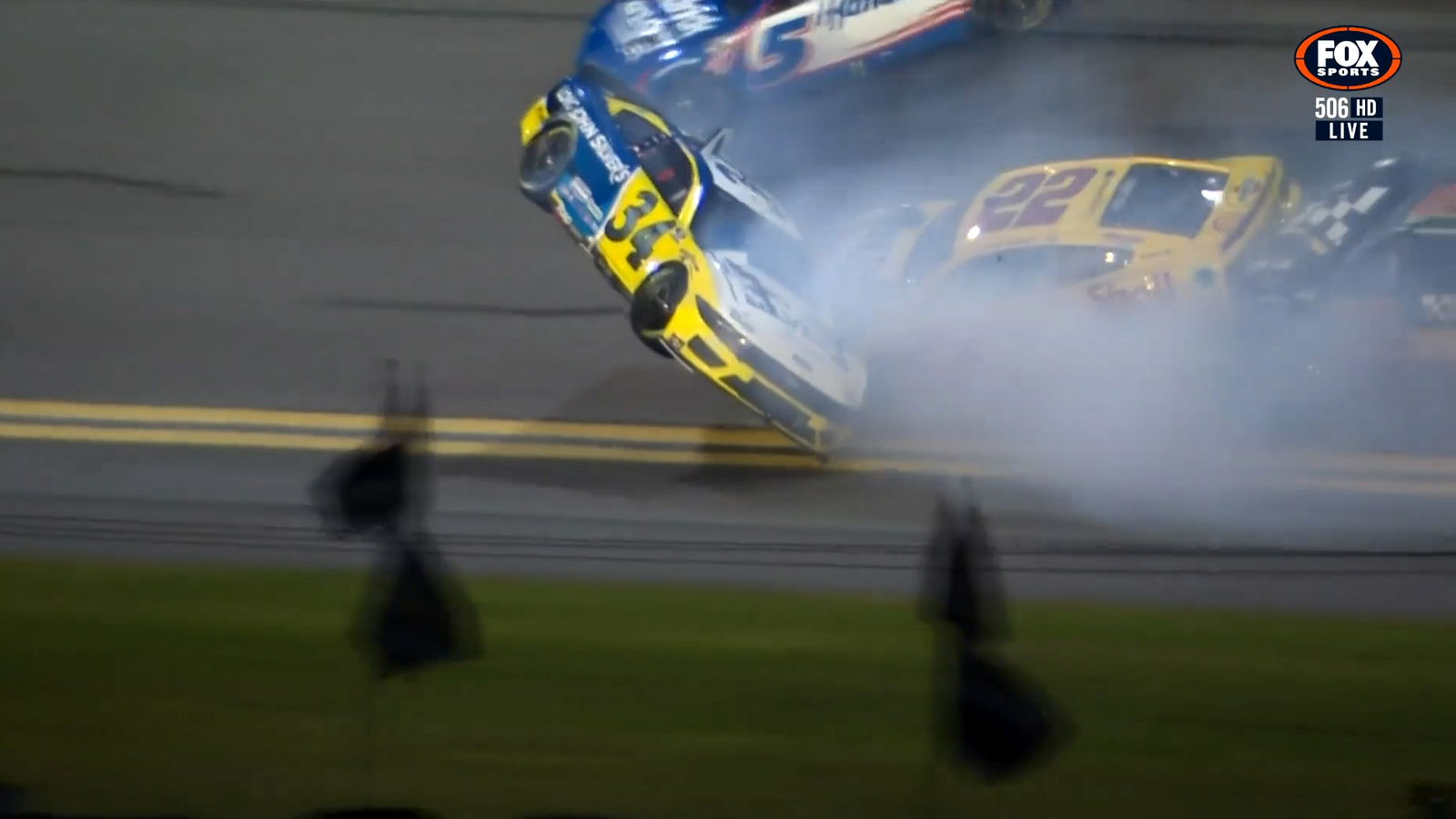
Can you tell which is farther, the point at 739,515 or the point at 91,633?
the point at 739,515

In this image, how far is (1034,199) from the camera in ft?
27.3

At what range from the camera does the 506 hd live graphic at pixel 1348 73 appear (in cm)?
1052

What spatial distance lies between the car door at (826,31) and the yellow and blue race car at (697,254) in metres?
1.79

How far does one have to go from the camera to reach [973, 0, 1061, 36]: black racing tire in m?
11.0

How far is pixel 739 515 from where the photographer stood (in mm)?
7914

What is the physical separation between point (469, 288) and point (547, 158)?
1484 mm

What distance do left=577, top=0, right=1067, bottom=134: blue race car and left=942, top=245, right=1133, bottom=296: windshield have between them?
8.67ft

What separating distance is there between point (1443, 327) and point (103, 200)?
766 centimetres

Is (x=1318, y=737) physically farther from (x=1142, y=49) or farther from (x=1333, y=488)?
(x=1142, y=49)

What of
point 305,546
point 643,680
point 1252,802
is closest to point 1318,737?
point 1252,802

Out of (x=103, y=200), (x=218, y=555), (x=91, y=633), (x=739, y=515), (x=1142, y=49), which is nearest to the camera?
(x=91, y=633)

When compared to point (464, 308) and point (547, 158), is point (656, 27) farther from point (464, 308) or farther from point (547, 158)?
point (464, 308)

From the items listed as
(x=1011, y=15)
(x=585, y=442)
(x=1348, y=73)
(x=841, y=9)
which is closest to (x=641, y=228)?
(x=585, y=442)

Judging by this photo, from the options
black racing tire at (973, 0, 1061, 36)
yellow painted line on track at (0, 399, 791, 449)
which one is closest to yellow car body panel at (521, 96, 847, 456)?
yellow painted line on track at (0, 399, 791, 449)
